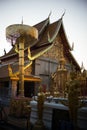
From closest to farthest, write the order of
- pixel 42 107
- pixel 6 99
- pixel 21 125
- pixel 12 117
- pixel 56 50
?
pixel 42 107, pixel 21 125, pixel 12 117, pixel 6 99, pixel 56 50

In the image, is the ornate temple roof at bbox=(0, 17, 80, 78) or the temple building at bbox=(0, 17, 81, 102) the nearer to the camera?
the temple building at bbox=(0, 17, 81, 102)

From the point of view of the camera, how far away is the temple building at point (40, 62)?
12.6m

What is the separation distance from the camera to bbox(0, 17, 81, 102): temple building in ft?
41.4

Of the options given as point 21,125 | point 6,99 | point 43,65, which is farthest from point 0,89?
point 21,125

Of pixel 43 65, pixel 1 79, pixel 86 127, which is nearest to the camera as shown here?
pixel 86 127

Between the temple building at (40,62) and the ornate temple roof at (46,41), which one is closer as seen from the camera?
the temple building at (40,62)

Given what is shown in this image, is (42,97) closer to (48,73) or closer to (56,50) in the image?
(48,73)

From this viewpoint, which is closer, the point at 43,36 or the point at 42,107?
the point at 42,107

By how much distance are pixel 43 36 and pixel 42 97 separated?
10.6 m

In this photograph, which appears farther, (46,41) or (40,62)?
(46,41)

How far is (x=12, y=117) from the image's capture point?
9.38 m

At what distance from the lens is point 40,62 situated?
47.0 feet

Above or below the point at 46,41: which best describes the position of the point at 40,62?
below

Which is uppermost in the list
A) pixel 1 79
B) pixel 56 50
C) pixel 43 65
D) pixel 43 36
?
pixel 43 36
